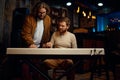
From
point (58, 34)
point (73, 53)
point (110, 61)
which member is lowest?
point (110, 61)

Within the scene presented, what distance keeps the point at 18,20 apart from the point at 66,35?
6.36 ft

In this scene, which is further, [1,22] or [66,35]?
[1,22]

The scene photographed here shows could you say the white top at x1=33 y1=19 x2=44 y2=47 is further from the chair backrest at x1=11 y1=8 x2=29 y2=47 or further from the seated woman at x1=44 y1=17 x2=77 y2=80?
the chair backrest at x1=11 y1=8 x2=29 y2=47

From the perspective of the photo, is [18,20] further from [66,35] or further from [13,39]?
[66,35]

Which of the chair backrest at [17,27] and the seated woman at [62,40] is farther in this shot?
the chair backrest at [17,27]

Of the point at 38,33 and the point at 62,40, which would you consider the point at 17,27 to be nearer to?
the point at 38,33

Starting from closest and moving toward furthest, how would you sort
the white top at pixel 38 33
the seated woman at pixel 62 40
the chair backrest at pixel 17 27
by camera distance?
1. the seated woman at pixel 62 40
2. the white top at pixel 38 33
3. the chair backrest at pixel 17 27

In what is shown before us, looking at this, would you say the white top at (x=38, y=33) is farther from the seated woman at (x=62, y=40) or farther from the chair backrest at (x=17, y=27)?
the chair backrest at (x=17, y=27)

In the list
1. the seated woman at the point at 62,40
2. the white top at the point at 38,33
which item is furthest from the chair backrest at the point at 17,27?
the seated woman at the point at 62,40

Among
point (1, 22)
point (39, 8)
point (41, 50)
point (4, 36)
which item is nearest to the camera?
point (41, 50)

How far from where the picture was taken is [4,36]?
446 centimetres

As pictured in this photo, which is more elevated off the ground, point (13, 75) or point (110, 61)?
point (110, 61)

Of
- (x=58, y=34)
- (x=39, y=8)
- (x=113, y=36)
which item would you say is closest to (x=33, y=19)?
(x=39, y=8)

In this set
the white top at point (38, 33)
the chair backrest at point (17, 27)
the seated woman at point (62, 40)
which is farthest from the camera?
the chair backrest at point (17, 27)
